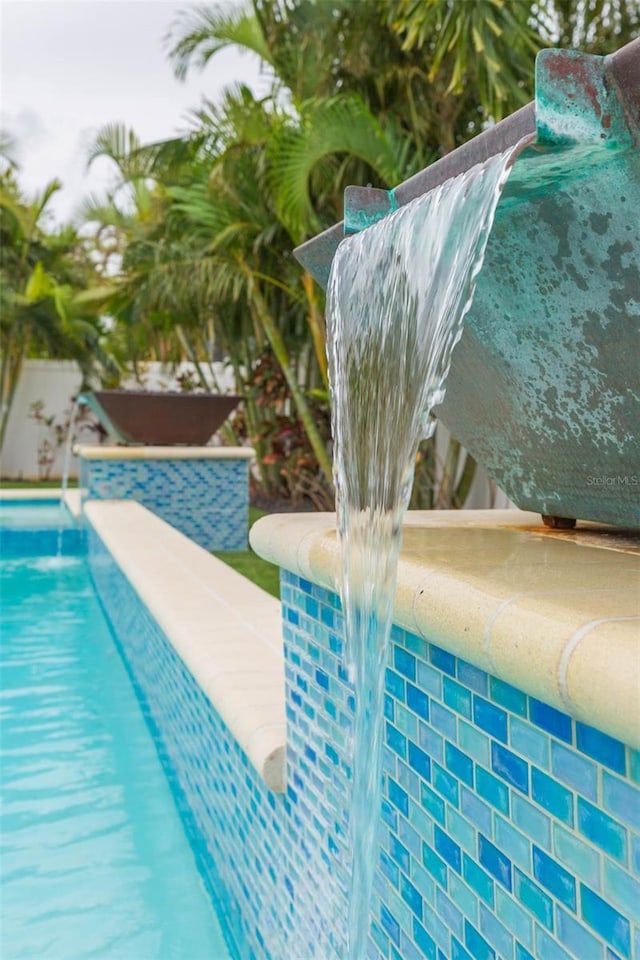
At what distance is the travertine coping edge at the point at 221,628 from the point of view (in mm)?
2109

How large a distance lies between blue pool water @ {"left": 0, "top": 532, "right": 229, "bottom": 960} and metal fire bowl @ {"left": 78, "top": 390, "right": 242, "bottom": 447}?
3.33 m

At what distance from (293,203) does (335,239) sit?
4.81 metres

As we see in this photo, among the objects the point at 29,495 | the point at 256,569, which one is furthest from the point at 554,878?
the point at 29,495

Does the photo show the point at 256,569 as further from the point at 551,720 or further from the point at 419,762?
the point at 551,720

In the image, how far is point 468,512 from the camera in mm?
2137

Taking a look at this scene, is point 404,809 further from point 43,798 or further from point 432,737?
point 43,798

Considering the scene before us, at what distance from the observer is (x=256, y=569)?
6574 millimetres

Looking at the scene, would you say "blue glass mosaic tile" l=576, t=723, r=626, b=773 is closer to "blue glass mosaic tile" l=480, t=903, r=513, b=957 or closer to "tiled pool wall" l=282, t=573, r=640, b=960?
"tiled pool wall" l=282, t=573, r=640, b=960

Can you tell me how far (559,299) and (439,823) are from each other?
731 millimetres

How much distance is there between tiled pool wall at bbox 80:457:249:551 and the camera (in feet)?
25.8

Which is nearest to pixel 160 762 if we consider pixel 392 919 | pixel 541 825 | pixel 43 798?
pixel 43 798

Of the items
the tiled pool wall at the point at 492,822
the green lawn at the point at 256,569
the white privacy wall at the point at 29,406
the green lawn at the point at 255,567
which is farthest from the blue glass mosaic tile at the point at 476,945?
the white privacy wall at the point at 29,406

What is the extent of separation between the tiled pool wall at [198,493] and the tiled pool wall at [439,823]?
5.56 meters

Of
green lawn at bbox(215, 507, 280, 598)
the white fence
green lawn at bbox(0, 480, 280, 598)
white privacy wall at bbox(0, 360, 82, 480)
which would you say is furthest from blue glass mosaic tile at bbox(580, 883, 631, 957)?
white privacy wall at bbox(0, 360, 82, 480)
